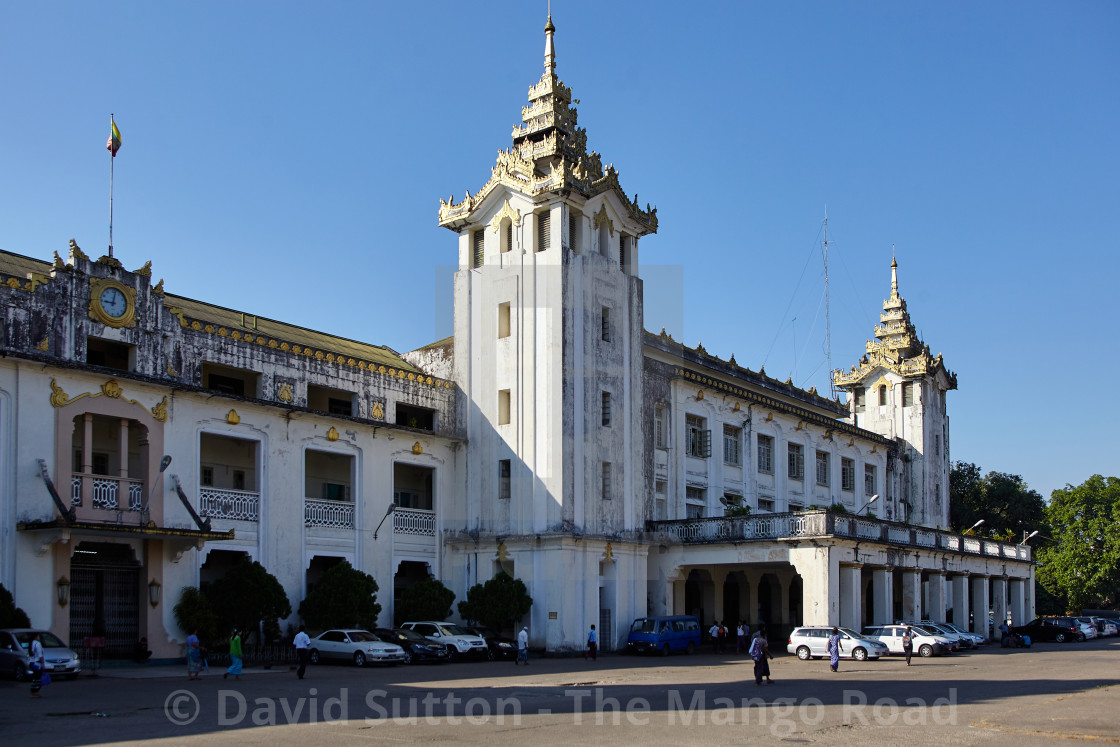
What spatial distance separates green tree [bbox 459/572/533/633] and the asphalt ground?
6702mm

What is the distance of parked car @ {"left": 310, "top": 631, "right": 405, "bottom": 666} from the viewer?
112 feet

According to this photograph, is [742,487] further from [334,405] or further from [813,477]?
[334,405]

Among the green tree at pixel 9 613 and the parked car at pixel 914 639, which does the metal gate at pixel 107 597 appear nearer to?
the green tree at pixel 9 613

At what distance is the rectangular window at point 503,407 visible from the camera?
4403cm

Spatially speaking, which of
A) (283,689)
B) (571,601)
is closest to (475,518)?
(571,601)

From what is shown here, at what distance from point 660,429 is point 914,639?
44.2 feet

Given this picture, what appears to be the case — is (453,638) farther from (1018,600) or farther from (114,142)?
(1018,600)

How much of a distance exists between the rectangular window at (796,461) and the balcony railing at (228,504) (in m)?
31.5

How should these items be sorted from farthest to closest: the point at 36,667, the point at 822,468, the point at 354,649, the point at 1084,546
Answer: the point at 1084,546 → the point at 822,468 → the point at 354,649 → the point at 36,667

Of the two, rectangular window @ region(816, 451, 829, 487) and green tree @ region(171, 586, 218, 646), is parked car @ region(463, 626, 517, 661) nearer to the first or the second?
green tree @ region(171, 586, 218, 646)

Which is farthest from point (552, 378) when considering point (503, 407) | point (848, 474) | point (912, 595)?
point (848, 474)

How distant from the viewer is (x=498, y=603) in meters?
40.8

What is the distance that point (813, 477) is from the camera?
200ft

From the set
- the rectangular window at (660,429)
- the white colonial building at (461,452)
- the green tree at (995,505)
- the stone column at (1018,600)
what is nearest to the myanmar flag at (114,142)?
the white colonial building at (461,452)
